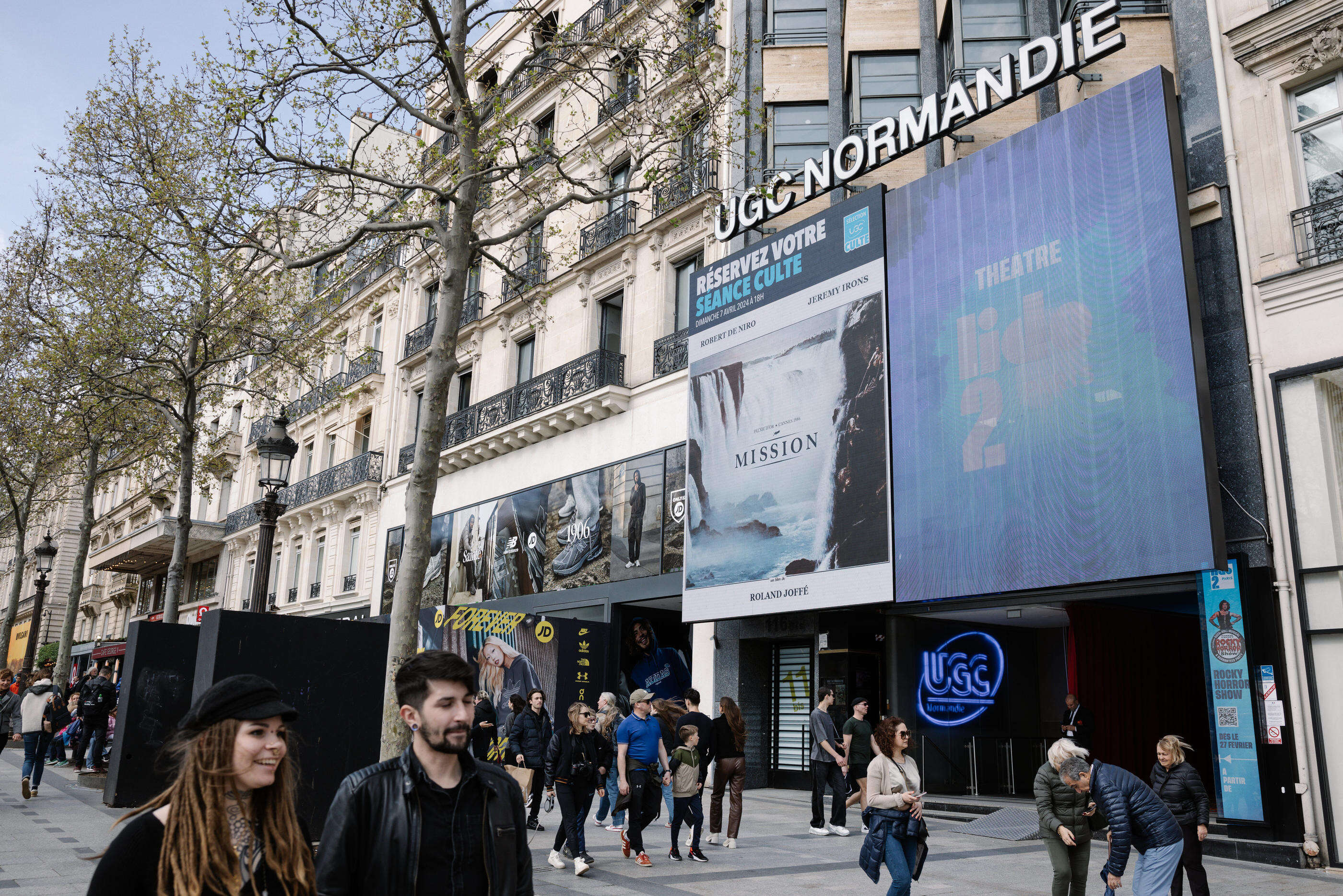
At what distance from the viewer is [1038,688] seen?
18641 mm

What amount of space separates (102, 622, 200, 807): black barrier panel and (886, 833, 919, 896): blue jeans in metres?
8.74

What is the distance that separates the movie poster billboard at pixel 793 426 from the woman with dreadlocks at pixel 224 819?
42.0 feet

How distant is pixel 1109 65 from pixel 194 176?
15516 mm

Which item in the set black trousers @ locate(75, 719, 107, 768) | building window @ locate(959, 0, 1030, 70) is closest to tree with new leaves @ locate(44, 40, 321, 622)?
black trousers @ locate(75, 719, 107, 768)

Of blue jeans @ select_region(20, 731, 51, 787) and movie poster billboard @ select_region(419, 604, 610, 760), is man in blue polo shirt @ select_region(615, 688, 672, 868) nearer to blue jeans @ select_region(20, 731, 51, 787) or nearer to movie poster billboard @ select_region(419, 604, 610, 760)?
movie poster billboard @ select_region(419, 604, 610, 760)

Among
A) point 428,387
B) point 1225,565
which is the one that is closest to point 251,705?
point 428,387

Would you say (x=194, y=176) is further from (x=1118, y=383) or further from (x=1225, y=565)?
(x=1225, y=565)

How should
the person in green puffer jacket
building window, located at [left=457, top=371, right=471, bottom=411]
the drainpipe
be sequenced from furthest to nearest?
1. building window, located at [left=457, top=371, right=471, bottom=411]
2. the drainpipe
3. the person in green puffer jacket

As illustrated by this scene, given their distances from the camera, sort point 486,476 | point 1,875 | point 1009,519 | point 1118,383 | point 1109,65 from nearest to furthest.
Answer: point 1,875 < point 1118,383 < point 1009,519 < point 1109,65 < point 486,476

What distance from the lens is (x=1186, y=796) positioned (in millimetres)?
7887

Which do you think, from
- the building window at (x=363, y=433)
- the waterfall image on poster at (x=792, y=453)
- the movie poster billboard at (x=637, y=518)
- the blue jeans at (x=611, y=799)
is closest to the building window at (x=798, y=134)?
the waterfall image on poster at (x=792, y=453)

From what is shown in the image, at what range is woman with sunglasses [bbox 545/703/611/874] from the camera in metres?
9.73

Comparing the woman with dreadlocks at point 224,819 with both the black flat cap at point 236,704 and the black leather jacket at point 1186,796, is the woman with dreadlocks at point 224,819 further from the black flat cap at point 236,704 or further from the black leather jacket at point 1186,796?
the black leather jacket at point 1186,796

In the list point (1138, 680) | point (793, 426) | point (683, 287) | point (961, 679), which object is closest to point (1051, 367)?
point (793, 426)
